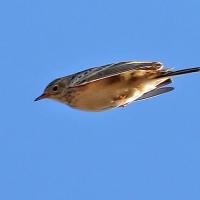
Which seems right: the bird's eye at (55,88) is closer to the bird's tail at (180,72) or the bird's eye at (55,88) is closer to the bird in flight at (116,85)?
the bird in flight at (116,85)

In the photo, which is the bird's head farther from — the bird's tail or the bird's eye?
the bird's tail

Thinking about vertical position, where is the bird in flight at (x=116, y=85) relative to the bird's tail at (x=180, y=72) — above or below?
above

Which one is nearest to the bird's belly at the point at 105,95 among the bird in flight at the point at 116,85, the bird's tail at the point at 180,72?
the bird in flight at the point at 116,85

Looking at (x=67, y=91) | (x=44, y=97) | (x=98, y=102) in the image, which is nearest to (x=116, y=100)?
(x=98, y=102)

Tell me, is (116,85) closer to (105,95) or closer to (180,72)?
(105,95)

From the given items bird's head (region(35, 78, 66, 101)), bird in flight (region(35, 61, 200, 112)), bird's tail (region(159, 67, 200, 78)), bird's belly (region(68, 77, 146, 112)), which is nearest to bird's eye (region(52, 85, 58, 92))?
bird's head (region(35, 78, 66, 101))

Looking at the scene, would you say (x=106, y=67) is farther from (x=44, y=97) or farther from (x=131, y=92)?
(x=44, y=97)

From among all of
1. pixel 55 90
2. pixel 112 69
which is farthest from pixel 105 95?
pixel 55 90
